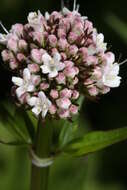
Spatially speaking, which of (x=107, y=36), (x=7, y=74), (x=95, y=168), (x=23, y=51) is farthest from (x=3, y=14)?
(x=23, y=51)

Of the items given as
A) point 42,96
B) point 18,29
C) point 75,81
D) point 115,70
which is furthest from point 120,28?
point 42,96

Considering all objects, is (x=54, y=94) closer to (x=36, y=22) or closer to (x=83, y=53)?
(x=83, y=53)

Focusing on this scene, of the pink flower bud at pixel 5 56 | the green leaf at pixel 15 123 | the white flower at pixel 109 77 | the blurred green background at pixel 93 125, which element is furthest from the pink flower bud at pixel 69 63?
the blurred green background at pixel 93 125

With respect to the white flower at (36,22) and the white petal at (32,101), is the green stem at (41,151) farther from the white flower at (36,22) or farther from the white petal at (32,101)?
the white flower at (36,22)

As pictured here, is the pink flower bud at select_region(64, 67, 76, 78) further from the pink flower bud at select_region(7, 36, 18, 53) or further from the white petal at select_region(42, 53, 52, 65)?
the pink flower bud at select_region(7, 36, 18, 53)

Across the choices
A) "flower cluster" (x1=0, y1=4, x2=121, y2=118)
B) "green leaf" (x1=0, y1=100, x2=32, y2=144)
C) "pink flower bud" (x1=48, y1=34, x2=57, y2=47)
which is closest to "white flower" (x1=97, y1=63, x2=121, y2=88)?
"flower cluster" (x1=0, y1=4, x2=121, y2=118)

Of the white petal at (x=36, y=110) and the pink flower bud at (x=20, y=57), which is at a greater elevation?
the pink flower bud at (x=20, y=57)

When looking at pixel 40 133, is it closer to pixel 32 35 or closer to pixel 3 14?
pixel 32 35
